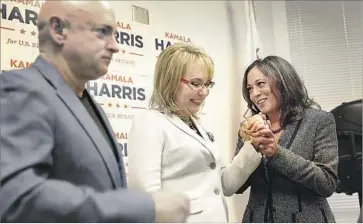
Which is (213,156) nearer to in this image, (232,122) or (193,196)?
(193,196)

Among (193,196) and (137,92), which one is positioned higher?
(137,92)

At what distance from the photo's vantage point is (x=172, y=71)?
1206 millimetres

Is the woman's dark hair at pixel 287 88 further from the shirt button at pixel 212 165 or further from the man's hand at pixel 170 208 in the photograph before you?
the man's hand at pixel 170 208

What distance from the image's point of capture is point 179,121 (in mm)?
1180

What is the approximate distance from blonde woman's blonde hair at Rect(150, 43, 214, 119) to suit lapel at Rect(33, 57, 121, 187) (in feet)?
1.64

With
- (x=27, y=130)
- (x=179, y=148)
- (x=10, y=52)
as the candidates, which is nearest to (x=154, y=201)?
(x=27, y=130)

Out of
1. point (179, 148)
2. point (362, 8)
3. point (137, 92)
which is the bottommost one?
point (179, 148)

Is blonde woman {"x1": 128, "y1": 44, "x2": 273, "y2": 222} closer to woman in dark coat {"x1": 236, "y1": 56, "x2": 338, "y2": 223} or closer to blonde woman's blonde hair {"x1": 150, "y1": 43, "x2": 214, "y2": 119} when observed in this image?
blonde woman's blonde hair {"x1": 150, "y1": 43, "x2": 214, "y2": 119}

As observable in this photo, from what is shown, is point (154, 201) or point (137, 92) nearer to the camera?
point (154, 201)

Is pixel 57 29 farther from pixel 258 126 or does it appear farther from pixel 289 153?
pixel 289 153

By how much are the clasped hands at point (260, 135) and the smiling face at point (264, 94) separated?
21cm

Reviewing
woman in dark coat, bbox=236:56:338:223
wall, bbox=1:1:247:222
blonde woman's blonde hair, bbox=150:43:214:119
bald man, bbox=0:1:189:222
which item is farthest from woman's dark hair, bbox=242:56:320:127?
bald man, bbox=0:1:189:222

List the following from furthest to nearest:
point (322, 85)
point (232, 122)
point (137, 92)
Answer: point (322, 85) < point (232, 122) < point (137, 92)

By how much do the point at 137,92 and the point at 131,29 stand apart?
0.98ft
